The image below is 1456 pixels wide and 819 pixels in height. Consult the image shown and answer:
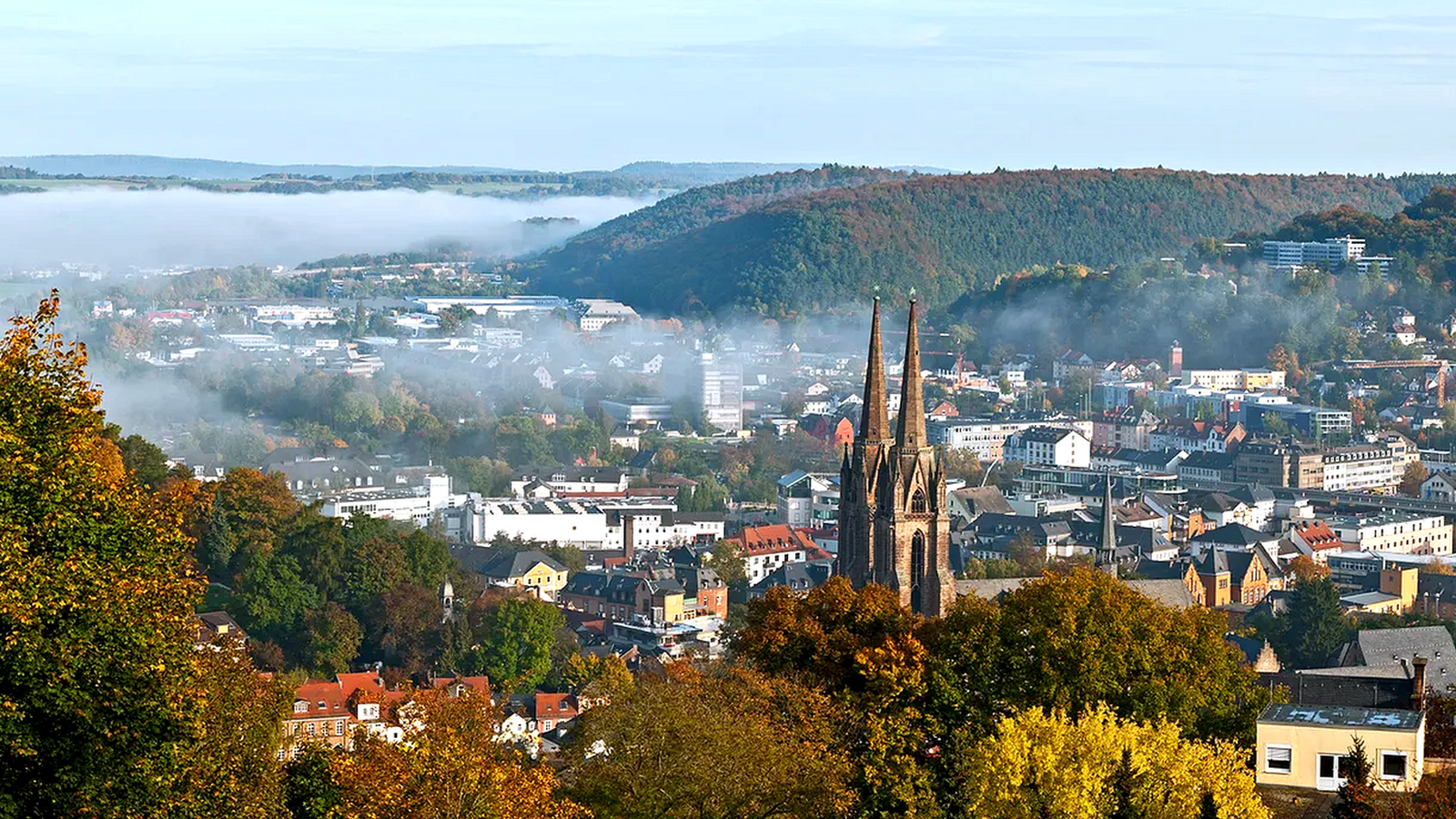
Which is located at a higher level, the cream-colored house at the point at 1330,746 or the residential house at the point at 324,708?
the cream-colored house at the point at 1330,746

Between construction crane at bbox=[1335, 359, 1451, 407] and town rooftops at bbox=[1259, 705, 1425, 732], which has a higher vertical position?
town rooftops at bbox=[1259, 705, 1425, 732]

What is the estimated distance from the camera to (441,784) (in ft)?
87.9

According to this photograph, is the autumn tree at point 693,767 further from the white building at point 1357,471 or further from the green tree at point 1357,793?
the white building at point 1357,471

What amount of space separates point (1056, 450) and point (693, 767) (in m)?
101

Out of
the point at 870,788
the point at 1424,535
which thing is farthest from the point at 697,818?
the point at 1424,535

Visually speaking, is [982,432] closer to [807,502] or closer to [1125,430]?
[1125,430]

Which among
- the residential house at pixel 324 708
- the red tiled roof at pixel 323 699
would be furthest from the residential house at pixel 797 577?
the residential house at pixel 324 708

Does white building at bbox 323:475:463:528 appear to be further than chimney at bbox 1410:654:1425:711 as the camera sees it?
Yes

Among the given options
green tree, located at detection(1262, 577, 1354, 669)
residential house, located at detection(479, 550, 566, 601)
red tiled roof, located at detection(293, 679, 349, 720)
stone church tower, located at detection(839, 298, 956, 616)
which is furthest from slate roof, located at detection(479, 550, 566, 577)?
red tiled roof, located at detection(293, 679, 349, 720)

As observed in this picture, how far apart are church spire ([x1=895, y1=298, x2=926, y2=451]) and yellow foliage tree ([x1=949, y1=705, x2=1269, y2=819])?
27251 mm

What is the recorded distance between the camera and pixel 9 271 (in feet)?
655

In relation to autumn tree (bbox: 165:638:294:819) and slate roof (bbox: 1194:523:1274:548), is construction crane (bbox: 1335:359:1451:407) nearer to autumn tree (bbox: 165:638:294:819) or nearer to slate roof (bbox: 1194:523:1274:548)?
slate roof (bbox: 1194:523:1274:548)

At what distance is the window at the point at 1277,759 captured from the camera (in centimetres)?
3180

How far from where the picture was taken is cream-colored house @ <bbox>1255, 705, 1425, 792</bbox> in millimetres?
30875
